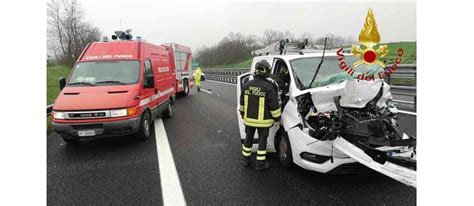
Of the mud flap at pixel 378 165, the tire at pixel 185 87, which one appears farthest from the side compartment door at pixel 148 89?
the tire at pixel 185 87

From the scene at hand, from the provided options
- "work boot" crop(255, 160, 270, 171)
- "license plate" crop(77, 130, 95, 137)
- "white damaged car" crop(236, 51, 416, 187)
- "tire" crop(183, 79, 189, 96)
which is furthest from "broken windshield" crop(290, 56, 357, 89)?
"tire" crop(183, 79, 189, 96)

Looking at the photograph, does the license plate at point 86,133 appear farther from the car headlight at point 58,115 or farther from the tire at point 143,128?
the tire at point 143,128

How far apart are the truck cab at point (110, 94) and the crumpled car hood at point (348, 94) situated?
3597mm

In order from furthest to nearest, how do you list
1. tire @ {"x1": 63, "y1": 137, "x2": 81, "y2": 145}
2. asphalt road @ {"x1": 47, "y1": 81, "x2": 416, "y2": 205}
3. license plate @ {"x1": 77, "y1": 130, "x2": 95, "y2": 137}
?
tire @ {"x1": 63, "y1": 137, "x2": 81, "y2": 145}
license plate @ {"x1": 77, "y1": 130, "x2": 95, "y2": 137}
asphalt road @ {"x1": 47, "y1": 81, "x2": 416, "y2": 205}

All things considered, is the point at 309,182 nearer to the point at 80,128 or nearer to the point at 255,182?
the point at 255,182

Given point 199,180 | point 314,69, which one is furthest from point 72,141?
point 314,69

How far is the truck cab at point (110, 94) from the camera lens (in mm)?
5105

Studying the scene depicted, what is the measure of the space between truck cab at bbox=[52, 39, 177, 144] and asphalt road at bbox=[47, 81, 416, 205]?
1.56 feet

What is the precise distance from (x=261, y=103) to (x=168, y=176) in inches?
67.8

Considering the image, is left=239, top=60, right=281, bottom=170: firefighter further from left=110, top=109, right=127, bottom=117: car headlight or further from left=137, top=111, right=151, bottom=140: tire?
left=137, top=111, right=151, bottom=140: tire

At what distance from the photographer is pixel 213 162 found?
14.6 feet

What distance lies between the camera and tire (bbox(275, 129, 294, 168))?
384 cm

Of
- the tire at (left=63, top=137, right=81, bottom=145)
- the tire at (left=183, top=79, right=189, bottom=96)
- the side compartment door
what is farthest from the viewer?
the tire at (left=183, top=79, right=189, bottom=96)

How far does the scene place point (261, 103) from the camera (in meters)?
3.93
